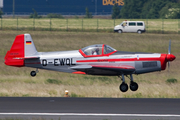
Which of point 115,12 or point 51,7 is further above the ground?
point 51,7

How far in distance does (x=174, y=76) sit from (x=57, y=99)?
13.4m

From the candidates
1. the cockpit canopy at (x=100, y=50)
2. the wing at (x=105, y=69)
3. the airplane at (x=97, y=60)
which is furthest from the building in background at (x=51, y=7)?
the cockpit canopy at (x=100, y=50)

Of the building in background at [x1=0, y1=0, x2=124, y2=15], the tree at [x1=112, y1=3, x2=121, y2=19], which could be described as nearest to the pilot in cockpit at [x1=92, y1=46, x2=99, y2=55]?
the tree at [x1=112, y1=3, x2=121, y2=19]

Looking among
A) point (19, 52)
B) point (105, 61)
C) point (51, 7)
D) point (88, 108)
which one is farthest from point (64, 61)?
point (51, 7)

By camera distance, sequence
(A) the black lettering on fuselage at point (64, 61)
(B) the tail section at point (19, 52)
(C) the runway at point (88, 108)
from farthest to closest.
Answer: (B) the tail section at point (19, 52) < (A) the black lettering on fuselage at point (64, 61) < (C) the runway at point (88, 108)

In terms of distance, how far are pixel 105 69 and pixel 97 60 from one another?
0.62 m

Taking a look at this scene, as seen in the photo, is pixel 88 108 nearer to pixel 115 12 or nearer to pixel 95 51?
pixel 95 51

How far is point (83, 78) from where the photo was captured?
26.8 m

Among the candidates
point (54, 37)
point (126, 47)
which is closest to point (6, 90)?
point (126, 47)

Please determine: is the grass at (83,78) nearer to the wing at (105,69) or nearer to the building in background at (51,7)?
the wing at (105,69)

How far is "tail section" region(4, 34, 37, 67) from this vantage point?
20.1 m

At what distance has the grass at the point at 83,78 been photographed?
20.7 meters

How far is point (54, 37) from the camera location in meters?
45.1

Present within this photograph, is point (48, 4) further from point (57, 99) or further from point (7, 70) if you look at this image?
point (57, 99)
